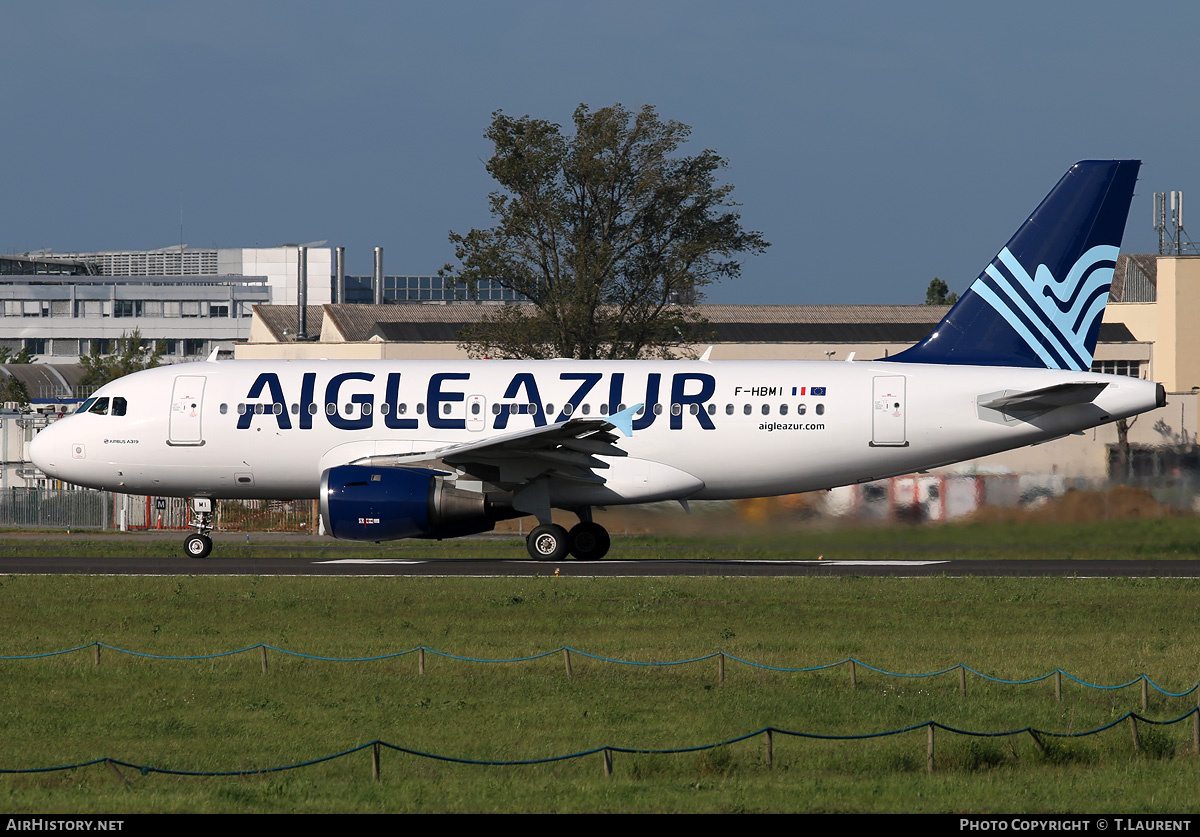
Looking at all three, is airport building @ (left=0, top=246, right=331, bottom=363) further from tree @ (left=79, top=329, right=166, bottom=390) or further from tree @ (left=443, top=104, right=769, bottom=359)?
tree @ (left=443, top=104, right=769, bottom=359)

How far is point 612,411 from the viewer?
32.7 meters

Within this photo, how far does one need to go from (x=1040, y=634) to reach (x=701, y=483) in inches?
489

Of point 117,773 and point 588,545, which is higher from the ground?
point 588,545

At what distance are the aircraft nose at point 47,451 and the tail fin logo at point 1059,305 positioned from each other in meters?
22.3

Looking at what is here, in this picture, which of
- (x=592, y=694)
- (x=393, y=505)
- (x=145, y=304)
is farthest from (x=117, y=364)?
(x=145, y=304)

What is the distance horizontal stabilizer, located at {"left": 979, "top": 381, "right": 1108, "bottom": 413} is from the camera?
3053 centimetres

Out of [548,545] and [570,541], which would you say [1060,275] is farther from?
[548,545]

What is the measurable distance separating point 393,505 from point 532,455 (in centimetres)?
319

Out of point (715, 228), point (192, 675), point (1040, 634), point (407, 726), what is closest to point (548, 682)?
point (407, 726)

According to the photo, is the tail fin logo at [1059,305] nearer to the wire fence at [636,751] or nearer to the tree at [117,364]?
the wire fence at [636,751]

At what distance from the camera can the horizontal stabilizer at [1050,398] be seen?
30531mm

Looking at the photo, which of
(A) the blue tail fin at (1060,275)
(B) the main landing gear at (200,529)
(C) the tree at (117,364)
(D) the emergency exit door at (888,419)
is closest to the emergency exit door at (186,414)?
(B) the main landing gear at (200,529)

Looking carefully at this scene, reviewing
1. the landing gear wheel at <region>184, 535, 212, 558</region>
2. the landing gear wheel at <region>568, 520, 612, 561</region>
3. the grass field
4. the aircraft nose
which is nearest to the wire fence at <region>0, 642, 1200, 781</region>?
the grass field

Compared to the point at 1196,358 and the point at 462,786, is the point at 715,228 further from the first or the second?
the point at 462,786
